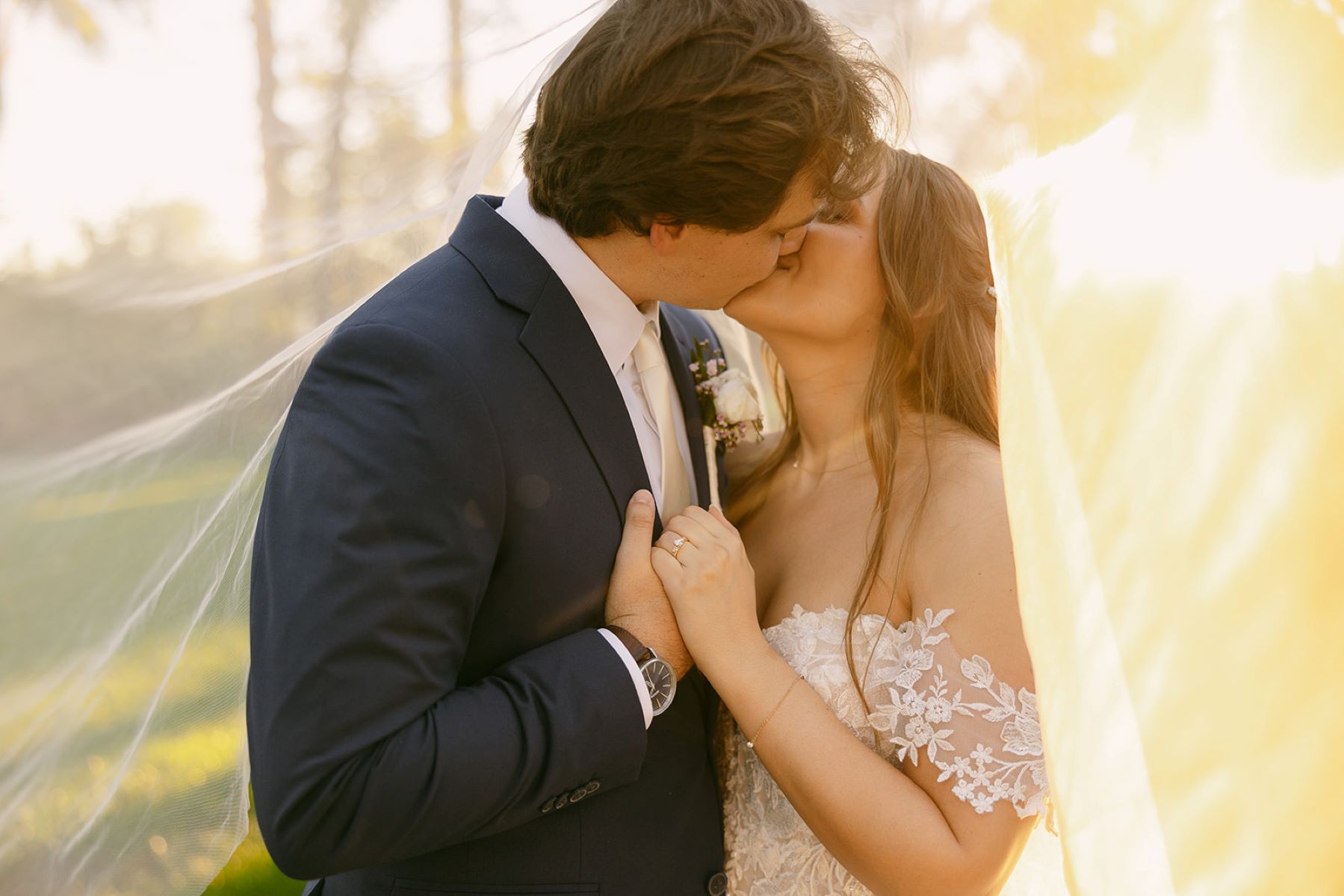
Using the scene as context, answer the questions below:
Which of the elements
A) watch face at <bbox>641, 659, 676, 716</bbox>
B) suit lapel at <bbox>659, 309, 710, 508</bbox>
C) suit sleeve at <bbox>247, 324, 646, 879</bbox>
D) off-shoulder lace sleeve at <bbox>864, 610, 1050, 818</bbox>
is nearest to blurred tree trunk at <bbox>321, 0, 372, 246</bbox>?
suit sleeve at <bbox>247, 324, 646, 879</bbox>

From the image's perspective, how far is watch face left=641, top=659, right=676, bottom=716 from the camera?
208cm

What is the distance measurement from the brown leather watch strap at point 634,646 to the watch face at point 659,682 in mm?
15

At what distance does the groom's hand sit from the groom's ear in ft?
1.98

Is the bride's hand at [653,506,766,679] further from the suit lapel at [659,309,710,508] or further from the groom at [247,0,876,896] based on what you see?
the suit lapel at [659,309,710,508]

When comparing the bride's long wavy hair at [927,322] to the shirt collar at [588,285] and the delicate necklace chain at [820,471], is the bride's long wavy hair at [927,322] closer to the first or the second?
the delicate necklace chain at [820,471]

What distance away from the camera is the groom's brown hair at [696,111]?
214 centimetres

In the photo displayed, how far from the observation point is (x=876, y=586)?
8.13 feet

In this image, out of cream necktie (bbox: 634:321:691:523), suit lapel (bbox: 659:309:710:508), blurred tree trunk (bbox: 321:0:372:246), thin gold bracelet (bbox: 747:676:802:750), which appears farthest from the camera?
suit lapel (bbox: 659:309:710:508)

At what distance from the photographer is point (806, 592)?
8.49 feet

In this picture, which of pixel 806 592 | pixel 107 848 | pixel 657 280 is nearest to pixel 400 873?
pixel 107 848

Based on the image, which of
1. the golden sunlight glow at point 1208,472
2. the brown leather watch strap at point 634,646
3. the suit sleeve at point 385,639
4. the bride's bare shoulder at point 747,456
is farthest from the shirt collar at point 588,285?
the golden sunlight glow at point 1208,472

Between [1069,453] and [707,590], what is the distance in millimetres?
1150

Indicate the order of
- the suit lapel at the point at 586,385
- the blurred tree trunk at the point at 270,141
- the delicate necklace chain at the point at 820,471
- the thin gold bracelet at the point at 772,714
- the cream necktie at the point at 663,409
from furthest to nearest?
the delicate necklace chain at the point at 820,471, the cream necktie at the point at 663,409, the thin gold bracelet at the point at 772,714, the suit lapel at the point at 586,385, the blurred tree trunk at the point at 270,141

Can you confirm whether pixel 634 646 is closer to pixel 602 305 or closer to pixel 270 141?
pixel 602 305
